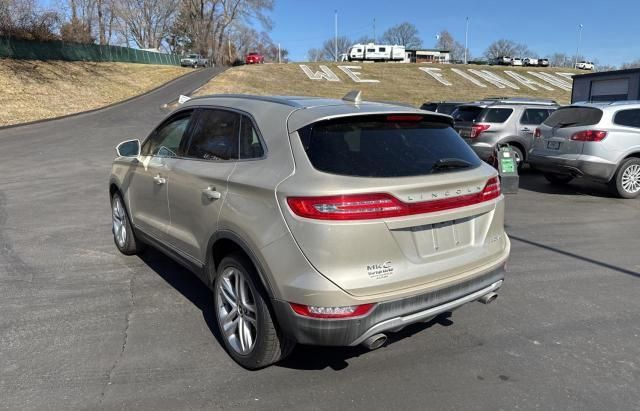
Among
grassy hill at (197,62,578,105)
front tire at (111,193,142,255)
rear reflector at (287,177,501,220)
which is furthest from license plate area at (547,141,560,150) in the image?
grassy hill at (197,62,578,105)

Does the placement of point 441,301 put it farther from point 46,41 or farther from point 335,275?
point 46,41

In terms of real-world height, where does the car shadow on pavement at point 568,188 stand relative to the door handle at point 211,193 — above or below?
below

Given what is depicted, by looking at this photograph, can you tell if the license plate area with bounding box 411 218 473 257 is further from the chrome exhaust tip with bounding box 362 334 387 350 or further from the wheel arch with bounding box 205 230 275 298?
the wheel arch with bounding box 205 230 275 298

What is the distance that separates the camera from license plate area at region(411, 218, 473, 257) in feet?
9.61

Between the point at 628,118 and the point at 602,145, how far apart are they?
0.88 meters

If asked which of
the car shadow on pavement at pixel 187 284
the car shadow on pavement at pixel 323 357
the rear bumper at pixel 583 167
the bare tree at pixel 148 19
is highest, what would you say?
the bare tree at pixel 148 19

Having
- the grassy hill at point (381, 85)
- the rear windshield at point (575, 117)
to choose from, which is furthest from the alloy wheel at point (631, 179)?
the grassy hill at point (381, 85)

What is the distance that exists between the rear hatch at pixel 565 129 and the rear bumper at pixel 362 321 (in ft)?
24.5

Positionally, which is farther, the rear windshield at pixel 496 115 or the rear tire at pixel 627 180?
the rear windshield at pixel 496 115

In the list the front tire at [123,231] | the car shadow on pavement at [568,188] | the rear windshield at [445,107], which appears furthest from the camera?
the rear windshield at [445,107]

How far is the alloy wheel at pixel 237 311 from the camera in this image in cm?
322

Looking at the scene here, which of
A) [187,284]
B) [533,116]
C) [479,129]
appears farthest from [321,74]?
[187,284]

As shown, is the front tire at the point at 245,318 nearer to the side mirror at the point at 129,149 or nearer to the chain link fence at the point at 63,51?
the side mirror at the point at 129,149

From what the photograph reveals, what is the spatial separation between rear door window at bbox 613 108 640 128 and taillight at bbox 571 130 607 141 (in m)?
0.42
